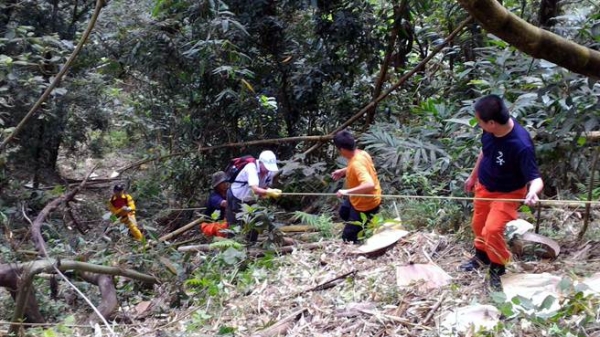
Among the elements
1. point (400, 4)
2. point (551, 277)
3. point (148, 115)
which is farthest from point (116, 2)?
point (551, 277)

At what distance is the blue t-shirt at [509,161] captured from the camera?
419 cm

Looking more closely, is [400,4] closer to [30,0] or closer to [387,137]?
[387,137]

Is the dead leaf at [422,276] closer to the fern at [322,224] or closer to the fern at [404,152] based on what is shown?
the fern at [322,224]

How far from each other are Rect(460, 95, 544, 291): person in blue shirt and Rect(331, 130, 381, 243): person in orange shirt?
4.17 feet

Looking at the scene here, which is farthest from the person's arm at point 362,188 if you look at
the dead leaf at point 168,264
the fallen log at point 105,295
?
the fallen log at point 105,295

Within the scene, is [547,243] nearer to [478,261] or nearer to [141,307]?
[478,261]

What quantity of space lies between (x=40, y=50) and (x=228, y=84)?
3375mm

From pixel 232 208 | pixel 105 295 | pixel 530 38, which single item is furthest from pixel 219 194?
pixel 530 38

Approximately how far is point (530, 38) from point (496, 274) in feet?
7.44

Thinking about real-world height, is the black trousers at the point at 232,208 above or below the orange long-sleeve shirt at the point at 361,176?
below

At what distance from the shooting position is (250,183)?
6980 millimetres

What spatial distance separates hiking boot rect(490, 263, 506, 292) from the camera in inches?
178

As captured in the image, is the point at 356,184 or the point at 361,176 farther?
the point at 356,184

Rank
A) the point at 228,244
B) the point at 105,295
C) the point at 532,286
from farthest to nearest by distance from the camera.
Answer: the point at 228,244
the point at 105,295
the point at 532,286
